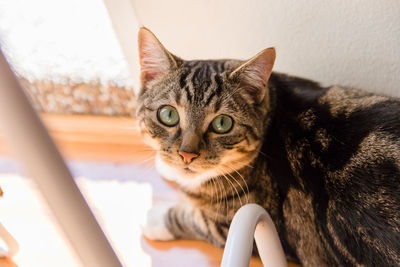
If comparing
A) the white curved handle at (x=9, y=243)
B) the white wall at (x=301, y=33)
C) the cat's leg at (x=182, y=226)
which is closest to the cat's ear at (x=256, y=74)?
the white wall at (x=301, y=33)

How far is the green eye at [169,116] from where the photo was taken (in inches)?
38.3

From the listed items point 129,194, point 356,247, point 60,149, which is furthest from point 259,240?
point 129,194

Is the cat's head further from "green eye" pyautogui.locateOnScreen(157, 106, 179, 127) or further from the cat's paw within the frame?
the cat's paw

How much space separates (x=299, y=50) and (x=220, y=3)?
355mm

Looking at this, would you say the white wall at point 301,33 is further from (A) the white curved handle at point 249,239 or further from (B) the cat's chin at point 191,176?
(A) the white curved handle at point 249,239

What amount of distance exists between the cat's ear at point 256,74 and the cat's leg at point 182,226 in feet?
1.52

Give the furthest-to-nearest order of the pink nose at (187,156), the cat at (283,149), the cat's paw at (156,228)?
the cat's paw at (156,228) < the pink nose at (187,156) < the cat at (283,149)

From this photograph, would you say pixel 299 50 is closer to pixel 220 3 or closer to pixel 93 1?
pixel 220 3

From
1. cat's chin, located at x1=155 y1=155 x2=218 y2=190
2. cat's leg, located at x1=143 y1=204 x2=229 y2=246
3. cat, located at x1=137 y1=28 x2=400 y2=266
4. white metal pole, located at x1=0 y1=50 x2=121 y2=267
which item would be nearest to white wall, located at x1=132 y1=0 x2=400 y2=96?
cat, located at x1=137 y1=28 x2=400 y2=266

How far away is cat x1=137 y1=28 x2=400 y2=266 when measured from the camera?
0.79 m

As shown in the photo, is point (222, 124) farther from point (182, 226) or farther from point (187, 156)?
point (182, 226)

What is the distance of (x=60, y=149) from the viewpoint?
0.93 feet

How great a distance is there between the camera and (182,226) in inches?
46.6

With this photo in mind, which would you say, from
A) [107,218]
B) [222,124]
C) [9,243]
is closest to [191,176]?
[222,124]
